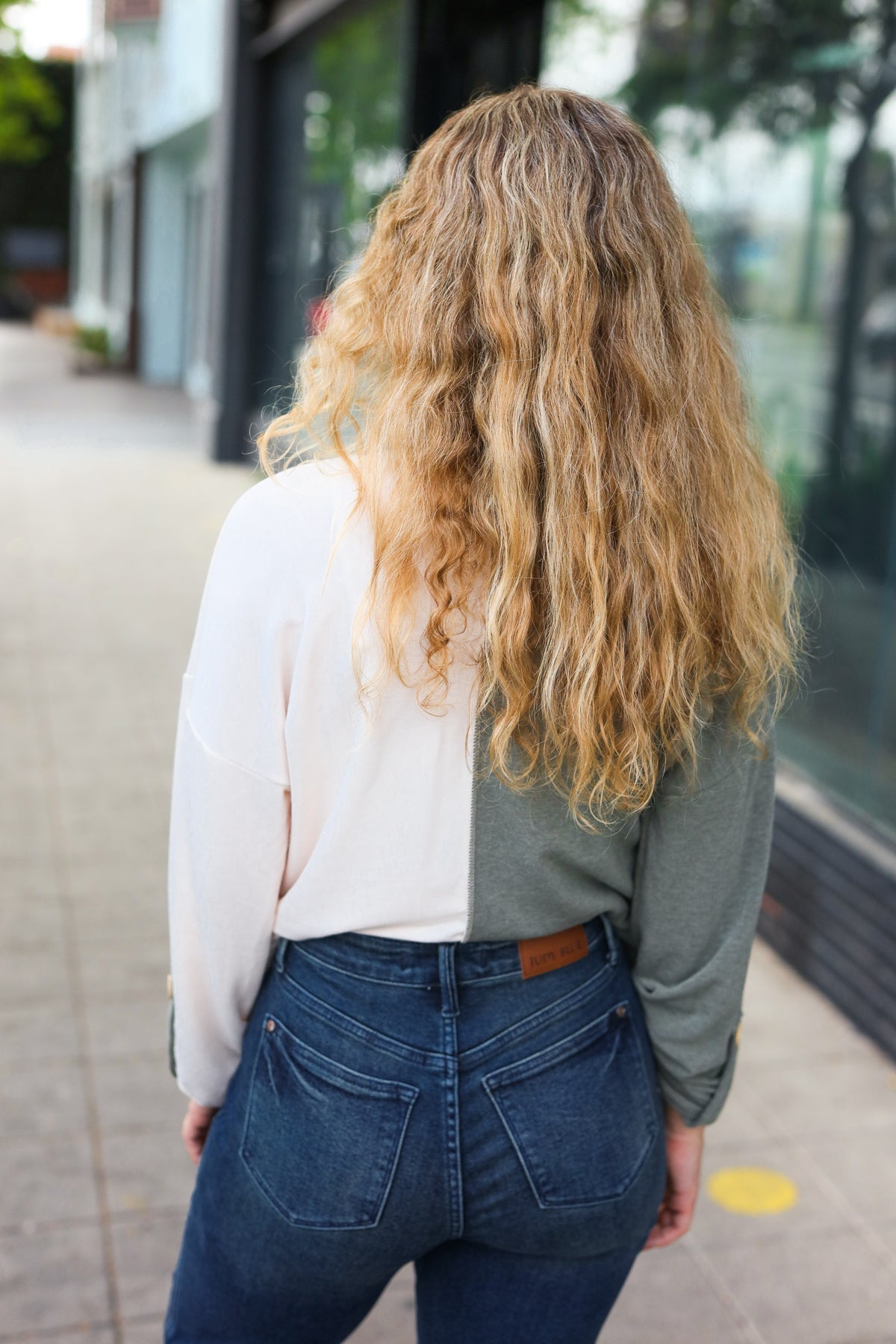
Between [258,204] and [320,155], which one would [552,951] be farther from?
[258,204]

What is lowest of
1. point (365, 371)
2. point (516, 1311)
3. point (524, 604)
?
point (516, 1311)

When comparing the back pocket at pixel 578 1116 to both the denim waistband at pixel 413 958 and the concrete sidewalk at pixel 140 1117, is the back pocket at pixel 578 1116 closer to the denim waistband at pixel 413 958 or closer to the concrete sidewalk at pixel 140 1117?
the denim waistband at pixel 413 958

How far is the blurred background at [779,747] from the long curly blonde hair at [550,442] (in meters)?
0.25

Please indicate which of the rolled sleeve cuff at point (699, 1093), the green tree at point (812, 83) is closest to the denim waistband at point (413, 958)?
the rolled sleeve cuff at point (699, 1093)

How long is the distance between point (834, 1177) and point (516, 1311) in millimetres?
1815

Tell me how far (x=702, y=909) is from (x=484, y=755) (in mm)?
330

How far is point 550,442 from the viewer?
1.26 meters

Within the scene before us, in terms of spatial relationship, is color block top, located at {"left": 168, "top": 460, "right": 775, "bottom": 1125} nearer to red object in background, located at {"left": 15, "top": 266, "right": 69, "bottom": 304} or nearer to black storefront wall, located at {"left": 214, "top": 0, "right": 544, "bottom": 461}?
black storefront wall, located at {"left": 214, "top": 0, "right": 544, "bottom": 461}

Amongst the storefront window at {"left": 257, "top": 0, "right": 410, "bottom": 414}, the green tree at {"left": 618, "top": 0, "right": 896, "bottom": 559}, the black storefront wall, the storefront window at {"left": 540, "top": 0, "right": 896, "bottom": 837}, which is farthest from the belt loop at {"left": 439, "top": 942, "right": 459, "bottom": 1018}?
the black storefront wall

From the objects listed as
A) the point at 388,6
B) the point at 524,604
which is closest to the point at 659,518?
the point at 524,604

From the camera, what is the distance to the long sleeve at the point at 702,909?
1.45 m

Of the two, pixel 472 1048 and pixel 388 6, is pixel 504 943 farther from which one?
pixel 388 6

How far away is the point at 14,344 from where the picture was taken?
93.4ft

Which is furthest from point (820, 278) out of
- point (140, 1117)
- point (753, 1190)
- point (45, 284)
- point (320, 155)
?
point (45, 284)
